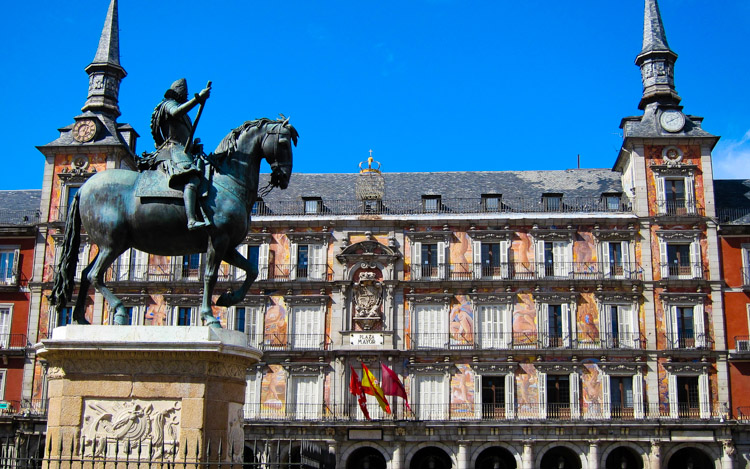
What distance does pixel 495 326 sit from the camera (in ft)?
134

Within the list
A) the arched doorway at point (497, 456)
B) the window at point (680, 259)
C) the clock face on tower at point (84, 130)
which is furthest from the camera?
A: the clock face on tower at point (84, 130)

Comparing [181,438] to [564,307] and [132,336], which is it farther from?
[564,307]

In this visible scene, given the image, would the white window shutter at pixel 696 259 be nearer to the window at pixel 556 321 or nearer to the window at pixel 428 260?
the window at pixel 556 321

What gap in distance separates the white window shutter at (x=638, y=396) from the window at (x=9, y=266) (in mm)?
30940

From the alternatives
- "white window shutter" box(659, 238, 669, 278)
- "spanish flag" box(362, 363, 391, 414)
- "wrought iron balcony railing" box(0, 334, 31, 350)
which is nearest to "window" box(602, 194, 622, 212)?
"white window shutter" box(659, 238, 669, 278)

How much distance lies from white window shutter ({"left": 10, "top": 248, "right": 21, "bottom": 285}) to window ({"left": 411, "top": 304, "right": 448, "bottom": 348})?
20284 mm

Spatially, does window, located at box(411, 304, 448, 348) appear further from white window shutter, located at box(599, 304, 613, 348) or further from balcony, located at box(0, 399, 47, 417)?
balcony, located at box(0, 399, 47, 417)

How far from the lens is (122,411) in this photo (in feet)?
28.1

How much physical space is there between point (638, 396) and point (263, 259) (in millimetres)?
19260

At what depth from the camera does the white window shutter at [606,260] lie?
4106 cm

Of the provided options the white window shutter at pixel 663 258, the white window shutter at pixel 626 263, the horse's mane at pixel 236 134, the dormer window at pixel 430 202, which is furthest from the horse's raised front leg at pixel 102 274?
the white window shutter at pixel 663 258

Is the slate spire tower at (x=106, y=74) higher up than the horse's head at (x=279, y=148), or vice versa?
the slate spire tower at (x=106, y=74)

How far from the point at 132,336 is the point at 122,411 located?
0.76 m

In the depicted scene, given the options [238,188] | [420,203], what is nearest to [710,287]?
[420,203]
